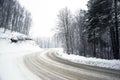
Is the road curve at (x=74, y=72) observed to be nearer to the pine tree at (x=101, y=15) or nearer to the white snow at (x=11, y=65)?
the white snow at (x=11, y=65)

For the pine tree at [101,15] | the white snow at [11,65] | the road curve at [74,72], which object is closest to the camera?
the road curve at [74,72]

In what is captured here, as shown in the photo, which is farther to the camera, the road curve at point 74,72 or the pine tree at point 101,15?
the pine tree at point 101,15

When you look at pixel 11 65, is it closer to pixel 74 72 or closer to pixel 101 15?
pixel 74 72

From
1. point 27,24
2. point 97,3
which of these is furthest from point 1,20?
point 97,3

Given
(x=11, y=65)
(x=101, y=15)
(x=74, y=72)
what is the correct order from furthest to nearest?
(x=101, y=15) < (x=11, y=65) < (x=74, y=72)

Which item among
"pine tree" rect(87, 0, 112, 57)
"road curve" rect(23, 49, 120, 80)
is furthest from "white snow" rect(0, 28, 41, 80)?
"pine tree" rect(87, 0, 112, 57)

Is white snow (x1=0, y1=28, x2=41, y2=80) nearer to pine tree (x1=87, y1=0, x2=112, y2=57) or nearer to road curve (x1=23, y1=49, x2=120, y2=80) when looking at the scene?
road curve (x1=23, y1=49, x2=120, y2=80)

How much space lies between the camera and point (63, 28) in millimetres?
30766

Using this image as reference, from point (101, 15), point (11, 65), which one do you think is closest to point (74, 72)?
point (11, 65)

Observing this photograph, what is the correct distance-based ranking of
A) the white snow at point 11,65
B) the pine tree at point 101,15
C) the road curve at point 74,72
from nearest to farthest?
the road curve at point 74,72 < the white snow at point 11,65 < the pine tree at point 101,15

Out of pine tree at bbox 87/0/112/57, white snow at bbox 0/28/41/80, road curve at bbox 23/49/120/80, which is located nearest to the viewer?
road curve at bbox 23/49/120/80

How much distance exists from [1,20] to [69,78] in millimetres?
42529

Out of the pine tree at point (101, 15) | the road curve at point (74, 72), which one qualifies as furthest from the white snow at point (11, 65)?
the pine tree at point (101, 15)

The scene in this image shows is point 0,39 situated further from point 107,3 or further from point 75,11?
point 107,3
